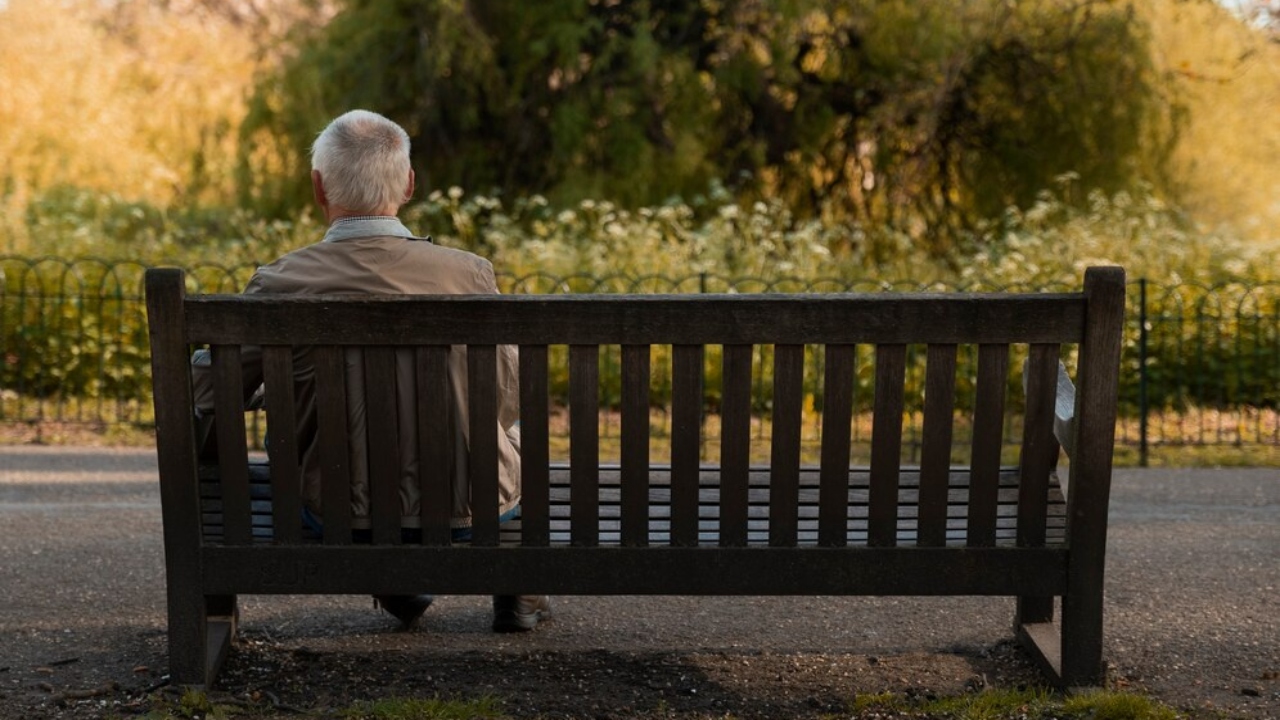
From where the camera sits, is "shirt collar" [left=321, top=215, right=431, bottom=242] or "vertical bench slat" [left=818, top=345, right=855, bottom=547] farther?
"shirt collar" [left=321, top=215, right=431, bottom=242]

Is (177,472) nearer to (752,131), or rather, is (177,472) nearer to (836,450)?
(836,450)

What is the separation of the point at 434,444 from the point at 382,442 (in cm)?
13

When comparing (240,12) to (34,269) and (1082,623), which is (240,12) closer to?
(34,269)

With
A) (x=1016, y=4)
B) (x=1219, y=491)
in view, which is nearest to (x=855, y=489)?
(x=1219, y=491)

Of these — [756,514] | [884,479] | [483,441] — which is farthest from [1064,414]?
[483,441]

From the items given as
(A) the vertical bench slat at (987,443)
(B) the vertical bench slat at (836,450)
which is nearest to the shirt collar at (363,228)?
(B) the vertical bench slat at (836,450)

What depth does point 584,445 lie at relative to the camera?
369 centimetres

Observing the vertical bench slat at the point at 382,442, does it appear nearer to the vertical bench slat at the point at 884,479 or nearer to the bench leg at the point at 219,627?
the bench leg at the point at 219,627

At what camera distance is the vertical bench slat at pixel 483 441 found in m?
3.66

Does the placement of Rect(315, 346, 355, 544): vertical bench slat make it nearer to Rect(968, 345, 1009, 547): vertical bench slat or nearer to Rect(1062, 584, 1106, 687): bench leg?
Rect(968, 345, 1009, 547): vertical bench slat

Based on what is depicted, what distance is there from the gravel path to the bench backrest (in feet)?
1.82

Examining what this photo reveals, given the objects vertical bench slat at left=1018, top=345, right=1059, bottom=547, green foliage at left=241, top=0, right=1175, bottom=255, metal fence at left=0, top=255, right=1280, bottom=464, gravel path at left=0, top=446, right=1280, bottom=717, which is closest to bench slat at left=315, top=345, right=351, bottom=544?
gravel path at left=0, top=446, right=1280, bottom=717

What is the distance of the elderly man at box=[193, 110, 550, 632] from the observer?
376 centimetres

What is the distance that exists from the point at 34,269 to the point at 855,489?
875 centimetres
